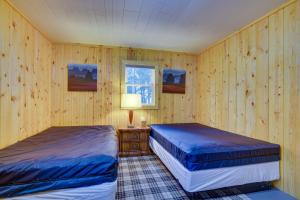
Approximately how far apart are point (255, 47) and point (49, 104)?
367 centimetres

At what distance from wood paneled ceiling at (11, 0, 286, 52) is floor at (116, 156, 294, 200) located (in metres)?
2.19

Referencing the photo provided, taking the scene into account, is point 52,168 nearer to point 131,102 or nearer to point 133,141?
point 133,141

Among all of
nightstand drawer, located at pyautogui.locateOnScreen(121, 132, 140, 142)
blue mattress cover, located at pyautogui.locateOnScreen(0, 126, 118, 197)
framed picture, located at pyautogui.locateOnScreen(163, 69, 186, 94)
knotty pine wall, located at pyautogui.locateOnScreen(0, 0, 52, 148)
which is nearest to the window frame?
framed picture, located at pyautogui.locateOnScreen(163, 69, 186, 94)

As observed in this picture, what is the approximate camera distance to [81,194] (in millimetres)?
1460

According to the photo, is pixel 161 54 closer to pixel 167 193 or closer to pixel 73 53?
pixel 73 53

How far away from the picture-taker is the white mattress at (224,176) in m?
1.76

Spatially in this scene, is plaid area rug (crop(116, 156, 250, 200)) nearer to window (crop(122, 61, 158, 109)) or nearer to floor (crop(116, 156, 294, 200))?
floor (crop(116, 156, 294, 200))

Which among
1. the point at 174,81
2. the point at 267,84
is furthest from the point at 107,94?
the point at 267,84

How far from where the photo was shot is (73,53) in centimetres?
334

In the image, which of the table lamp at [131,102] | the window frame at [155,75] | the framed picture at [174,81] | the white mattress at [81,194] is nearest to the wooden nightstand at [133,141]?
the table lamp at [131,102]

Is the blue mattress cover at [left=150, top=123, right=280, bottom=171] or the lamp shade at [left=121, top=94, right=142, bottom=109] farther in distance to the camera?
the lamp shade at [left=121, top=94, right=142, bottom=109]

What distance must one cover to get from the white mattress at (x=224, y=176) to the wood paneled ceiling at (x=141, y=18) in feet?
6.11

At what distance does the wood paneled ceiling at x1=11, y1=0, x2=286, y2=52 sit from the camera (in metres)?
1.92

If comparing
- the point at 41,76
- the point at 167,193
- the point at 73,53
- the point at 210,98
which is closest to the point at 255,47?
the point at 210,98
